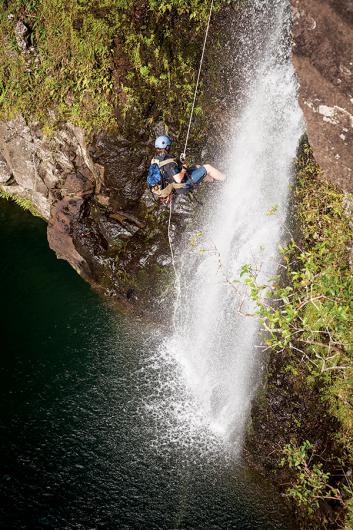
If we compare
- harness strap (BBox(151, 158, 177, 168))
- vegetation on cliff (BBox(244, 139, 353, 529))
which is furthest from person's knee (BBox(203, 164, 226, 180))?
vegetation on cliff (BBox(244, 139, 353, 529))

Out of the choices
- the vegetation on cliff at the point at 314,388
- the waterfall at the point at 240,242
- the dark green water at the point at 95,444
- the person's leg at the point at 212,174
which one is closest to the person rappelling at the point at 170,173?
the person's leg at the point at 212,174

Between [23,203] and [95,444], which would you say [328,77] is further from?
[23,203]

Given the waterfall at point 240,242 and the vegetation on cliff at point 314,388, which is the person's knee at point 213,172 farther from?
the vegetation on cliff at point 314,388

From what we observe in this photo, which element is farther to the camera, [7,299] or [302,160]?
[7,299]

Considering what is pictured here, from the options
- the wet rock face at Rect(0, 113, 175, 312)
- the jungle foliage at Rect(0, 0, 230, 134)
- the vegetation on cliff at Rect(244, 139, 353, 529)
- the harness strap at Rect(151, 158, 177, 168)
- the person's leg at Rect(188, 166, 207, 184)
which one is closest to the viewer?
the vegetation on cliff at Rect(244, 139, 353, 529)

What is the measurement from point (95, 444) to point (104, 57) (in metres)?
9.07

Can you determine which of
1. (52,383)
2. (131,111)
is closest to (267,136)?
(131,111)

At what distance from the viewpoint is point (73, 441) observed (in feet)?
27.1

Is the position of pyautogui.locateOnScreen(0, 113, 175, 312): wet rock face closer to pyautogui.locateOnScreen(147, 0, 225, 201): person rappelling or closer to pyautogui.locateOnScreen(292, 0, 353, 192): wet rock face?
pyautogui.locateOnScreen(147, 0, 225, 201): person rappelling

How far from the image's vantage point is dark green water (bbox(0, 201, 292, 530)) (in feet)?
23.4

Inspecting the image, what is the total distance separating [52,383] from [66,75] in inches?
315

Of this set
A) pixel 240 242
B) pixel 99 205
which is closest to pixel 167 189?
pixel 240 242

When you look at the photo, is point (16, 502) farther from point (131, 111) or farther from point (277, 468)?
point (131, 111)

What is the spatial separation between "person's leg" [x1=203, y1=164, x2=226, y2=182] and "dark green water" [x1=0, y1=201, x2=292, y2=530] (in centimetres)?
424
